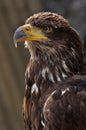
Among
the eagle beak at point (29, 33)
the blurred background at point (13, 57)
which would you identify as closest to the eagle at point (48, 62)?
the eagle beak at point (29, 33)

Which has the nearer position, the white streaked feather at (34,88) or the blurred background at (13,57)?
the white streaked feather at (34,88)

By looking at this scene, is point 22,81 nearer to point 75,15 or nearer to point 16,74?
point 16,74

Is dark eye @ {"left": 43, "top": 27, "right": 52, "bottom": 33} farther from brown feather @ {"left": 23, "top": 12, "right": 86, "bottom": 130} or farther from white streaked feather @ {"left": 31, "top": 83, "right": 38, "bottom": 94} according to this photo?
white streaked feather @ {"left": 31, "top": 83, "right": 38, "bottom": 94}

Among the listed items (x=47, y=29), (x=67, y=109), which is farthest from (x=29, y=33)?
(x=67, y=109)

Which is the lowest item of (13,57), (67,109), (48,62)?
(13,57)

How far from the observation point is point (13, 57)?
30.1 feet

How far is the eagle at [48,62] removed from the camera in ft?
19.6

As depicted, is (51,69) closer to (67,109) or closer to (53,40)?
(53,40)

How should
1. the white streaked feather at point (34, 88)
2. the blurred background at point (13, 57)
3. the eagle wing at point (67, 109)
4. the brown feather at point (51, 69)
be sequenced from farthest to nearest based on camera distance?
the blurred background at point (13, 57) < the white streaked feather at point (34, 88) < the brown feather at point (51, 69) < the eagle wing at point (67, 109)

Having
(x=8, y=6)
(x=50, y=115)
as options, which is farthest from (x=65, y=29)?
(x=8, y=6)

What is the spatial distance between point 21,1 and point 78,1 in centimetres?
59

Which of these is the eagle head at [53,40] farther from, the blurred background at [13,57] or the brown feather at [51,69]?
the blurred background at [13,57]

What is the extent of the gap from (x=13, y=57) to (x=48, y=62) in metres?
3.12

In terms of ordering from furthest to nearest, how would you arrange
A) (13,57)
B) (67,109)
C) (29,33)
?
(13,57)
(29,33)
(67,109)
